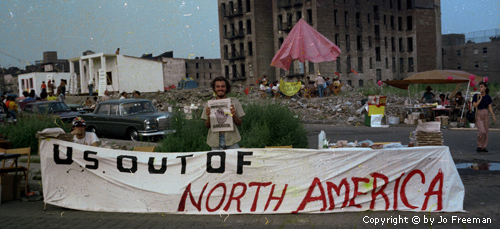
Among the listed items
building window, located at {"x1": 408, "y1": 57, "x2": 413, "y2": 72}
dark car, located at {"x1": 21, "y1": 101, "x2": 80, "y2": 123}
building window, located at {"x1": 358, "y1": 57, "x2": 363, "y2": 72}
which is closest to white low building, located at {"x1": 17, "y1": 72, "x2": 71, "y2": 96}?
building window, located at {"x1": 358, "y1": 57, "x2": 363, "y2": 72}

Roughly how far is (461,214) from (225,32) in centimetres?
6767

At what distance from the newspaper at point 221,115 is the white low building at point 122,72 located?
1499 inches

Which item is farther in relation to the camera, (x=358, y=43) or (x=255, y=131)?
(x=358, y=43)

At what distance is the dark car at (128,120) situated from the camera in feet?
51.9

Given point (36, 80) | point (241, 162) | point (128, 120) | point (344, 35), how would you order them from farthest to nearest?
1. point (36, 80)
2. point (344, 35)
3. point (128, 120)
4. point (241, 162)

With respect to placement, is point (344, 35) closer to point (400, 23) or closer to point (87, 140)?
point (400, 23)

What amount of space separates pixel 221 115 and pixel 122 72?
131 ft

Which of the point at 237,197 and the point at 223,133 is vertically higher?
the point at 223,133

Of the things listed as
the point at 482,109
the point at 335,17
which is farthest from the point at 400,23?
the point at 482,109

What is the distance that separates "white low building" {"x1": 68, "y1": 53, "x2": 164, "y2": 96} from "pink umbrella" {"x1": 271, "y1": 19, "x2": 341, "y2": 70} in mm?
26789

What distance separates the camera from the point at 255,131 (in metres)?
10.0

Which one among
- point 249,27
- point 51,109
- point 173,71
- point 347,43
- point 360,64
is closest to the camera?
point 51,109

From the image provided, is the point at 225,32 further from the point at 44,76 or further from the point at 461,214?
the point at 461,214

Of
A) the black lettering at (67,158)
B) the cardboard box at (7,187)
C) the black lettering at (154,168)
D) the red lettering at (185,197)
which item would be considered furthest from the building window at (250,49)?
the red lettering at (185,197)
